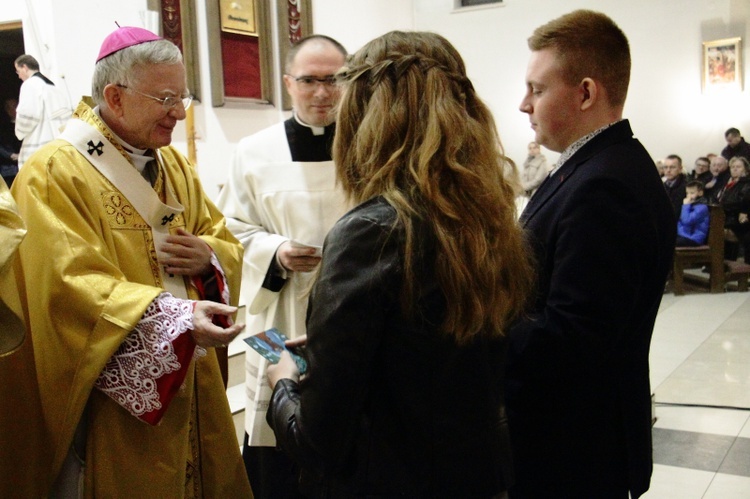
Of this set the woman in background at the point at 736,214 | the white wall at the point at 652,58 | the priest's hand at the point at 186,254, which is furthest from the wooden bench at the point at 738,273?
the priest's hand at the point at 186,254

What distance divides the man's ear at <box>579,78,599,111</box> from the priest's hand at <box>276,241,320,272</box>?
0.98 meters

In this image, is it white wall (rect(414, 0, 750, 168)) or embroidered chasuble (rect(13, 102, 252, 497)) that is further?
white wall (rect(414, 0, 750, 168))

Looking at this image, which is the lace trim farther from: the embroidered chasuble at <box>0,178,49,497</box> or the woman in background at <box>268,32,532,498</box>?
the woman in background at <box>268,32,532,498</box>

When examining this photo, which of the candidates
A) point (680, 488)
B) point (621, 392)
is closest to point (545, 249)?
point (621, 392)

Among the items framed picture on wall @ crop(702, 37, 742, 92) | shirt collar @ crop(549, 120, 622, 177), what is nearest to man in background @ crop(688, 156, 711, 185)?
framed picture on wall @ crop(702, 37, 742, 92)

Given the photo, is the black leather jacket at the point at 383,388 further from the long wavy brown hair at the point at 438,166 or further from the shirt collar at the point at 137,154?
the shirt collar at the point at 137,154

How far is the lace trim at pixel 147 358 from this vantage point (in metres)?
1.75

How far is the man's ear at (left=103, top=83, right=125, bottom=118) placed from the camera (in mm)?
1900

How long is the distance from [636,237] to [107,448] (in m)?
1.30

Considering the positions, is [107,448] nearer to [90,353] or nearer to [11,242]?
[90,353]

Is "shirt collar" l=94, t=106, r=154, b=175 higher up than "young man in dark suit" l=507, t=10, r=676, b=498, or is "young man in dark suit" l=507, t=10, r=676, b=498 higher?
"shirt collar" l=94, t=106, r=154, b=175

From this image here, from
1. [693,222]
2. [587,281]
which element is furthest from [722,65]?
[587,281]

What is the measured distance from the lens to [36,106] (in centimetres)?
538

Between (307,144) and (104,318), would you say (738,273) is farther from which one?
(104,318)
